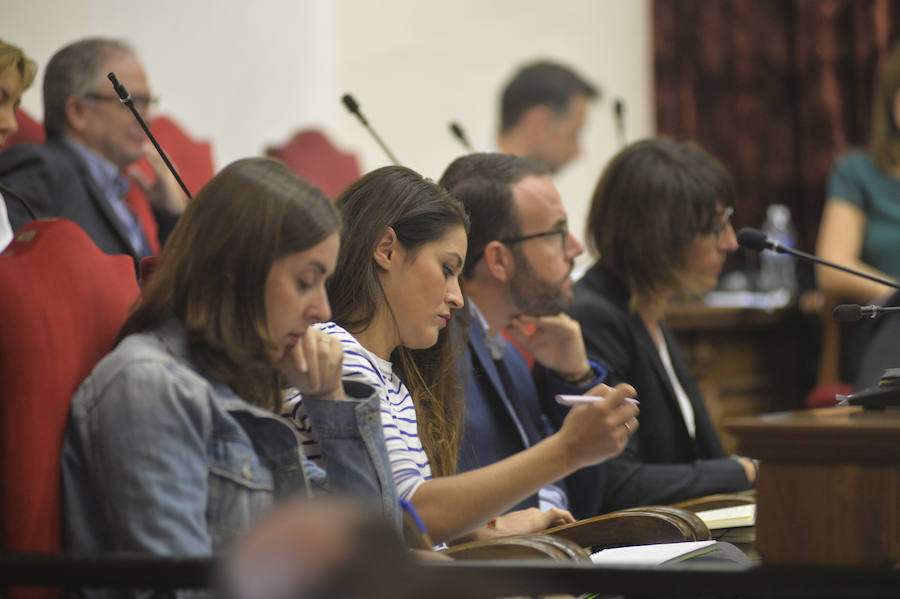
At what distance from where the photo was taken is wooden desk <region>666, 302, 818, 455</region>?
4137mm

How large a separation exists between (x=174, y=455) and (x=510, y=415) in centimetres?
102

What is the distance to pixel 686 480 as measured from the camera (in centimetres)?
227

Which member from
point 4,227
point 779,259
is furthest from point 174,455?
point 779,259

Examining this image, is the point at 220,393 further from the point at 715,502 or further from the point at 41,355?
the point at 715,502

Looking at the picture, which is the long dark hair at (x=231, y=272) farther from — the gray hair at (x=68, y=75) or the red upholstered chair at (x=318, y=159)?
the red upholstered chair at (x=318, y=159)

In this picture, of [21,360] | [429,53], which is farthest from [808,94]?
[21,360]

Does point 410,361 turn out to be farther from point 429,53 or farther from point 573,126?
point 429,53

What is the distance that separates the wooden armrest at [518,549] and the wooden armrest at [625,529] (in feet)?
0.87

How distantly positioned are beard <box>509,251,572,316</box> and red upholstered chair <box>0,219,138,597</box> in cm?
100

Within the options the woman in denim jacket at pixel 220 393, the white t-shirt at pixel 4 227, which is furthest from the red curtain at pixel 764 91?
the woman in denim jacket at pixel 220 393

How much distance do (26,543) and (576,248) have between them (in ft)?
4.79

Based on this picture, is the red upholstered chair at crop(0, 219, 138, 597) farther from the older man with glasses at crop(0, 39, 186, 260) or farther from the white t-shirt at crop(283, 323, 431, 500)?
the older man with glasses at crop(0, 39, 186, 260)

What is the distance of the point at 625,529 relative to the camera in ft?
5.96

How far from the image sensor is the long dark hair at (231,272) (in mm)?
1257
